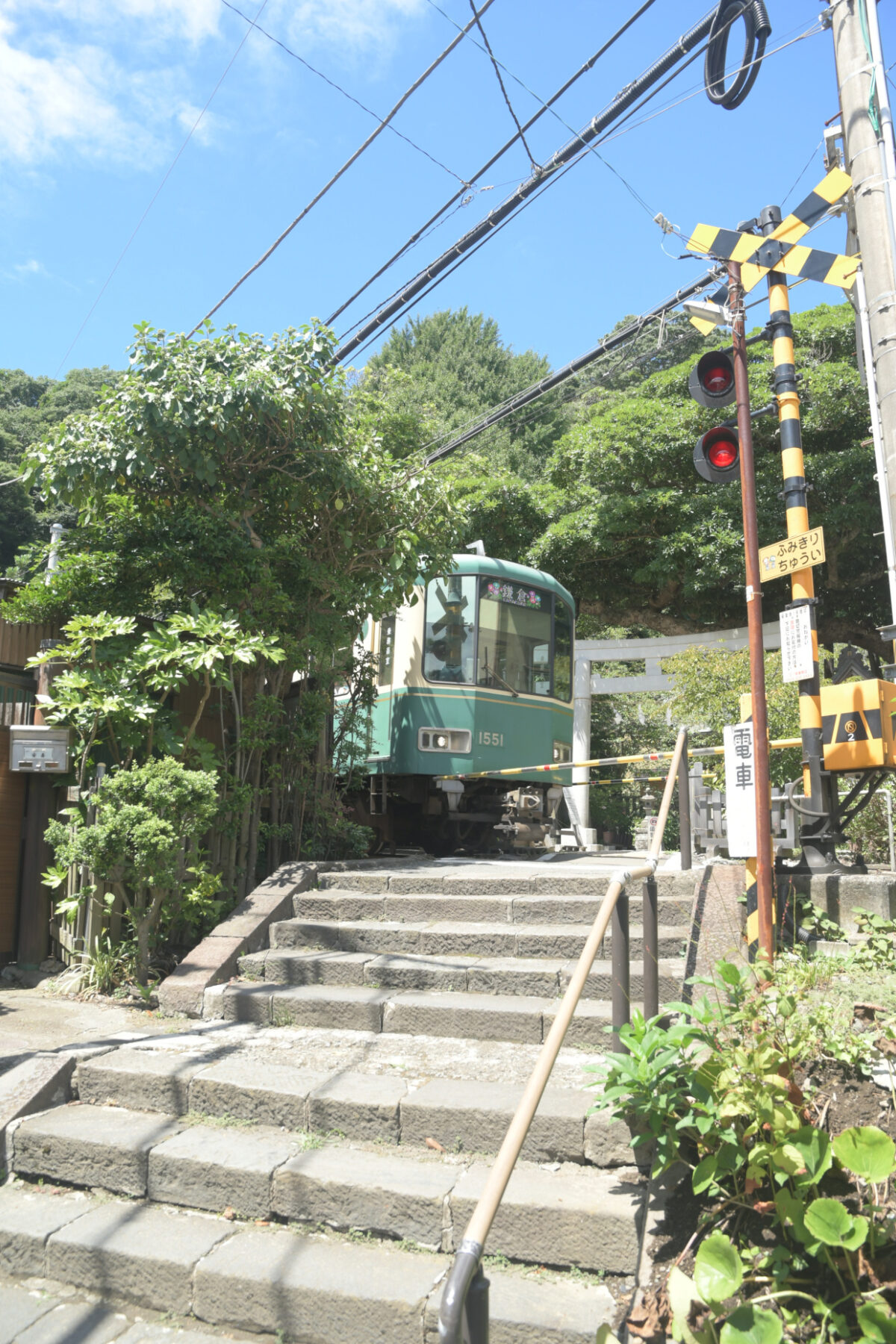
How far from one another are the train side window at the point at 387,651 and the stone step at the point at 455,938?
3.77 m

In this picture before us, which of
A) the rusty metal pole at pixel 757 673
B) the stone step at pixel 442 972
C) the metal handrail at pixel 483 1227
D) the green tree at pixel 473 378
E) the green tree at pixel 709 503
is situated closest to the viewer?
the metal handrail at pixel 483 1227

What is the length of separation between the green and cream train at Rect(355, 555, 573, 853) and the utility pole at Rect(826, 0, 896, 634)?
4.14 m

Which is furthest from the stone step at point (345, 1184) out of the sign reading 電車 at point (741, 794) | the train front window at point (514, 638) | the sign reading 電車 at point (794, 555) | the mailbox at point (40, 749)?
the train front window at point (514, 638)

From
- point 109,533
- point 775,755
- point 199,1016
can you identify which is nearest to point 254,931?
point 199,1016

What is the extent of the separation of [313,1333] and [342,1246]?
301 mm

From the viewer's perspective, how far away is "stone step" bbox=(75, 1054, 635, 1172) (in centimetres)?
322

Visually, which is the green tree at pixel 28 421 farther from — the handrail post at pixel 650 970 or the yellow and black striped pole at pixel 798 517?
the handrail post at pixel 650 970

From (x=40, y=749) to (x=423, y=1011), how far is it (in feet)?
9.79

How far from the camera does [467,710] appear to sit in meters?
8.50

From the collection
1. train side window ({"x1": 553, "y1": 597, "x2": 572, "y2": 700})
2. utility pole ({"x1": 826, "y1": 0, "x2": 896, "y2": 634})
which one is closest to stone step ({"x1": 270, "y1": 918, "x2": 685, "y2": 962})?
utility pole ({"x1": 826, "y1": 0, "x2": 896, "y2": 634})

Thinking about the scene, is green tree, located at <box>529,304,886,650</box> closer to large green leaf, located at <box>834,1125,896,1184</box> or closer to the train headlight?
the train headlight

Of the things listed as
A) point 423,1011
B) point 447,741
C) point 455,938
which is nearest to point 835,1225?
point 423,1011

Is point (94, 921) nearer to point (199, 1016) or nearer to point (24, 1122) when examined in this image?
point (199, 1016)

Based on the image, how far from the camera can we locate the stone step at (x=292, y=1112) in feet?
10.6
